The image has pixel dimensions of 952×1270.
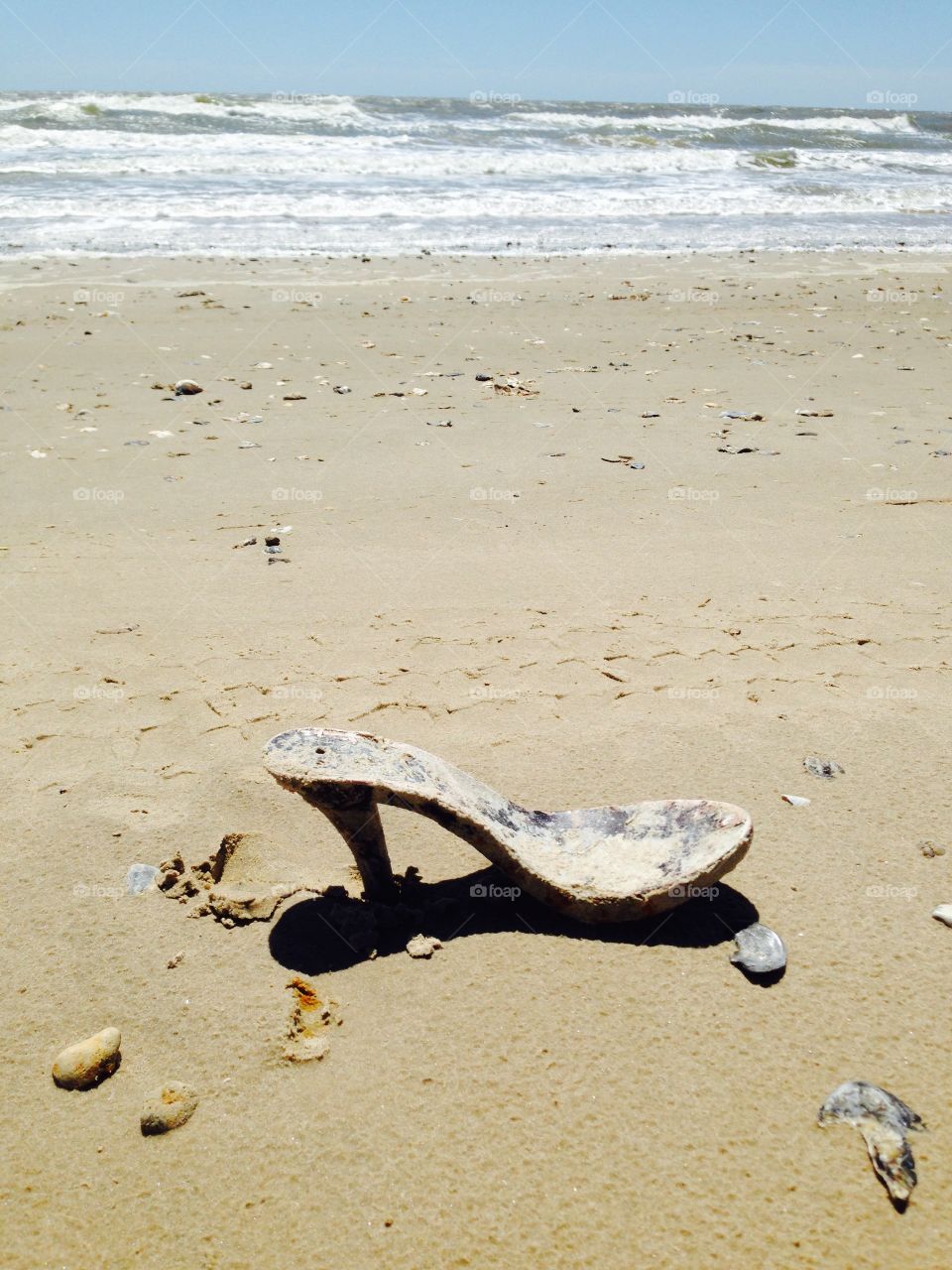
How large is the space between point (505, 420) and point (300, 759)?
3.97 metres

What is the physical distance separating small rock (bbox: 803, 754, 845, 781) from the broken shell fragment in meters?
0.94

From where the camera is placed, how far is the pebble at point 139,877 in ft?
6.51

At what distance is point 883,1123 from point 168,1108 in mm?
1161

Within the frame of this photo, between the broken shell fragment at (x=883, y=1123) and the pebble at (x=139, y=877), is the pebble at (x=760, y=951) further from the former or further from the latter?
the pebble at (x=139, y=877)

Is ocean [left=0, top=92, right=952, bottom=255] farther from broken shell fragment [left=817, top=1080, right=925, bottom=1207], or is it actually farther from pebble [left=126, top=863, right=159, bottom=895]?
broken shell fragment [left=817, top=1080, right=925, bottom=1207]

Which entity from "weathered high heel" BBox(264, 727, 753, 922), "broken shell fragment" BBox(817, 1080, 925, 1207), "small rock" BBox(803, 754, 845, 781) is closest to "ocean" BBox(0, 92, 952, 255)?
"small rock" BBox(803, 754, 845, 781)

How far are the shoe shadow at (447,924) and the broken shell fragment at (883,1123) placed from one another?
1.22 ft

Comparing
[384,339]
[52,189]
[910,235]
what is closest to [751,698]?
[384,339]

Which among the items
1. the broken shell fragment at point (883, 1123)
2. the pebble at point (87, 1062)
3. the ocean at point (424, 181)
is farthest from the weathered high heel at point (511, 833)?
the ocean at point (424, 181)

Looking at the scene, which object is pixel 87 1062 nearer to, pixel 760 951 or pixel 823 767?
pixel 760 951

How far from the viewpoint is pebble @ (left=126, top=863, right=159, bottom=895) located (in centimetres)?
198

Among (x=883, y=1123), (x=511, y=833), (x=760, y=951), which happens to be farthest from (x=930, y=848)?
(x=511, y=833)

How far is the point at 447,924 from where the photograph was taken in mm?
1877

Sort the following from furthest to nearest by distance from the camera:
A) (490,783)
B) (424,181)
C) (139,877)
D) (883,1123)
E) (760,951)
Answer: (424,181)
(490,783)
(139,877)
(760,951)
(883,1123)
